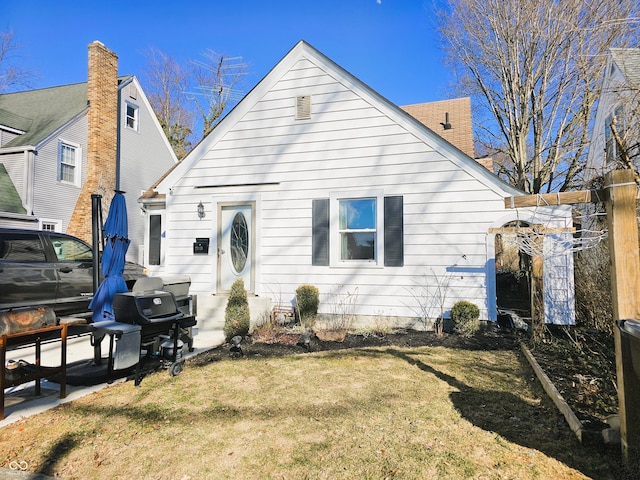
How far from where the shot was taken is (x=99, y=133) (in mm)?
14969

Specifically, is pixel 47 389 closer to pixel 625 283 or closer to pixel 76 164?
pixel 625 283

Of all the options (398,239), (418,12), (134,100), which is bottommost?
(398,239)

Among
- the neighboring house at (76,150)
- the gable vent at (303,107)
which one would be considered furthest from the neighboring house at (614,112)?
the neighboring house at (76,150)

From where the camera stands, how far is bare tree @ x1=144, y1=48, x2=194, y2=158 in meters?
28.4

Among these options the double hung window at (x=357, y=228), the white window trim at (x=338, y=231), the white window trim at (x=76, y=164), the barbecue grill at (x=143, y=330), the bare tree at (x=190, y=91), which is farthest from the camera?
the bare tree at (x=190, y=91)

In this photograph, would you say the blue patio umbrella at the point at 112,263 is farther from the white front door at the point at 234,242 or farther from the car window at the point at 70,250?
the white front door at the point at 234,242

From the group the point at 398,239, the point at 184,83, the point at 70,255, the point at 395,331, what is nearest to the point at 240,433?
the point at 395,331

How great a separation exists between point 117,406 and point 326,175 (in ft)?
19.1

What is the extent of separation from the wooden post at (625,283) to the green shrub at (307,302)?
18.4ft

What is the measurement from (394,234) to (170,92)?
89.0ft

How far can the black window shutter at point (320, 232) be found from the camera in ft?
26.7

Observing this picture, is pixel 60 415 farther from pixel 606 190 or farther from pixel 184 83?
pixel 184 83

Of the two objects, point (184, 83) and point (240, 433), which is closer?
point (240, 433)

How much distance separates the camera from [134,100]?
17.2 metres
